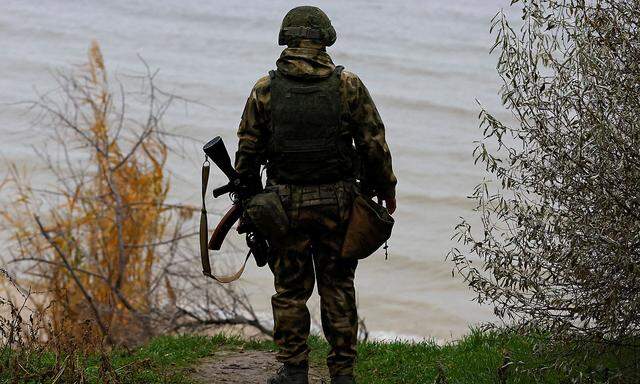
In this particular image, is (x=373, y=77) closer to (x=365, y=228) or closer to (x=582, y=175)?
(x=582, y=175)

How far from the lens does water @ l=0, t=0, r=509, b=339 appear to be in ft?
53.3

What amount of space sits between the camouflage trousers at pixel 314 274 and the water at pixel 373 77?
6.93 metres

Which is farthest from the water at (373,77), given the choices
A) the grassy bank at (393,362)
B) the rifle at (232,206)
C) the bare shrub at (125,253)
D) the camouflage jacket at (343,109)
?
the camouflage jacket at (343,109)

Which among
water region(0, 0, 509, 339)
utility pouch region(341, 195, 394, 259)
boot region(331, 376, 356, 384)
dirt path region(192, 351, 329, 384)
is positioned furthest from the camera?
water region(0, 0, 509, 339)

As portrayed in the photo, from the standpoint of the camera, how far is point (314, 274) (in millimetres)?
7109

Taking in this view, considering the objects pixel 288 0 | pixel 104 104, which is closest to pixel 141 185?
pixel 104 104

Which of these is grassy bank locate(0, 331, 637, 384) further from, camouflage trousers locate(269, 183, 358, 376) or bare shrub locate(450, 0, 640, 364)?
camouflage trousers locate(269, 183, 358, 376)

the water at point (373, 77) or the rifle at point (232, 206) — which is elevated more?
the water at point (373, 77)

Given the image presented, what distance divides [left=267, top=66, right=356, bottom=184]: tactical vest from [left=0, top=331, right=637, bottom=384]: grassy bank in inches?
55.5

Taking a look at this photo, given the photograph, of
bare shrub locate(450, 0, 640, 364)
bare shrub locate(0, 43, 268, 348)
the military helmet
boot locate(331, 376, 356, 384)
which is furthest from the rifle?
bare shrub locate(0, 43, 268, 348)

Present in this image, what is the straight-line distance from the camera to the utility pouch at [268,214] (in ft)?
22.0

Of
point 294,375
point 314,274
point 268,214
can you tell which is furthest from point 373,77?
point 268,214

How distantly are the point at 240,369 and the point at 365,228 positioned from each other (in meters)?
1.98

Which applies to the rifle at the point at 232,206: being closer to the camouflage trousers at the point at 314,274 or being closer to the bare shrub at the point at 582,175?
the camouflage trousers at the point at 314,274
